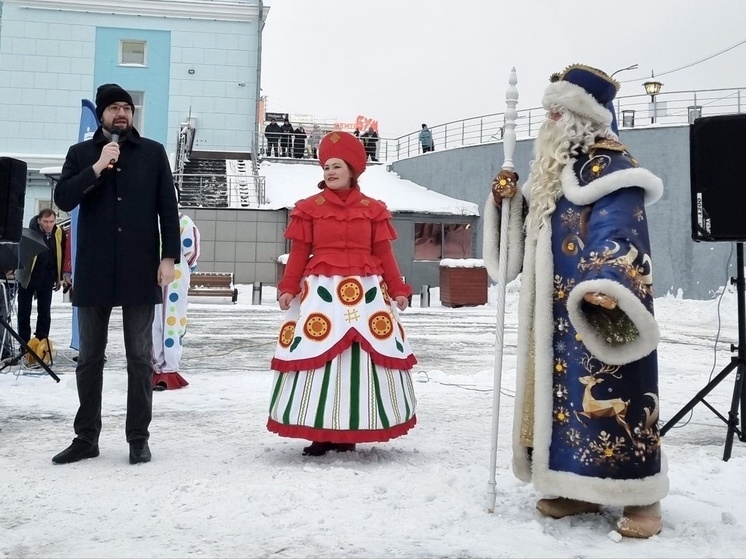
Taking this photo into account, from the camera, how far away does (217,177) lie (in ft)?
79.1

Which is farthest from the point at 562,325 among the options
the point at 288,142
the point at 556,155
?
the point at 288,142

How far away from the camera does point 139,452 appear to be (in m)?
3.92

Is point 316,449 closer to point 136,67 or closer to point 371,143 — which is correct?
point 136,67

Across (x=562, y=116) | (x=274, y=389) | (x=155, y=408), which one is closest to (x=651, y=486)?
(x=562, y=116)

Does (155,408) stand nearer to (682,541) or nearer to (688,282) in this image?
(682,541)

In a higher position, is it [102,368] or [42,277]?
[42,277]

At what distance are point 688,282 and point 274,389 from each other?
60.8 ft

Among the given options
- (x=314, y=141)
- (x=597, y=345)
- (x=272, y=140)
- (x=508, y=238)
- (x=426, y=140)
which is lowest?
(x=597, y=345)

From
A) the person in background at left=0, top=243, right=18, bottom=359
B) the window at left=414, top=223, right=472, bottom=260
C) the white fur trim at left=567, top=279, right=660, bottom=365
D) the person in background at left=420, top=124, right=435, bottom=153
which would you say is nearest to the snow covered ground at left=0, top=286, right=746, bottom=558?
the white fur trim at left=567, top=279, right=660, bottom=365

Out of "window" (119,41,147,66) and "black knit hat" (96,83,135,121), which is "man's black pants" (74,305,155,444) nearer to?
"black knit hat" (96,83,135,121)

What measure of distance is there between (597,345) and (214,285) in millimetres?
17250

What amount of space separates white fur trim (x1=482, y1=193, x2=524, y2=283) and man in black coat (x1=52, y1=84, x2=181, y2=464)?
1782 millimetres

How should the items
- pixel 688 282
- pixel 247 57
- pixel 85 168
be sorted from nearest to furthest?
pixel 85 168
pixel 688 282
pixel 247 57

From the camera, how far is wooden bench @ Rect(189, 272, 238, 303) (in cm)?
1880
